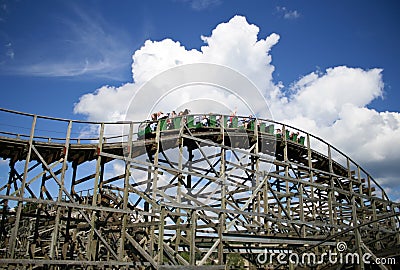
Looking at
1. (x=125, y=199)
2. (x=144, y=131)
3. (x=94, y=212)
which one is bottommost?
(x=94, y=212)

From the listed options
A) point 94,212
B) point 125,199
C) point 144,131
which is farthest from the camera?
point 144,131

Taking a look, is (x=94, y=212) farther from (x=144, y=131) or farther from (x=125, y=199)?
A: (x=144, y=131)

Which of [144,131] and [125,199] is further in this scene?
[144,131]

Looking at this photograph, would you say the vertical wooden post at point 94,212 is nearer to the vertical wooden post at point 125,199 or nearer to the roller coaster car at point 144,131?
the vertical wooden post at point 125,199

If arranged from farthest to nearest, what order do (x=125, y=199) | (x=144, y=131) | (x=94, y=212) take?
(x=144, y=131)
(x=125, y=199)
(x=94, y=212)

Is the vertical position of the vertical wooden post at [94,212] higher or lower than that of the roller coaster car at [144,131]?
lower

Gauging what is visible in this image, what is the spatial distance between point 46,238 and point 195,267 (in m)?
15.4

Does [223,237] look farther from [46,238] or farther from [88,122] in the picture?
[46,238]

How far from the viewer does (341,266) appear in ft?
30.3

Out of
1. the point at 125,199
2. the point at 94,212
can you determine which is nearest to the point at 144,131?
the point at 125,199

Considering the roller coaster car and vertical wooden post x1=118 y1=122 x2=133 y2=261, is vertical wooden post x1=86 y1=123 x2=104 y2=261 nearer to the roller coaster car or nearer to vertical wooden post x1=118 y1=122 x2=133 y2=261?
vertical wooden post x1=118 y1=122 x2=133 y2=261

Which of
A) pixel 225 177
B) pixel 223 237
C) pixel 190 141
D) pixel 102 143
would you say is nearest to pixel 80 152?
pixel 102 143

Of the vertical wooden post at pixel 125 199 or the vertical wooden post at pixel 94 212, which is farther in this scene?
the vertical wooden post at pixel 94 212

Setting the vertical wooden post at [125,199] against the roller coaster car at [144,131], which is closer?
the vertical wooden post at [125,199]
